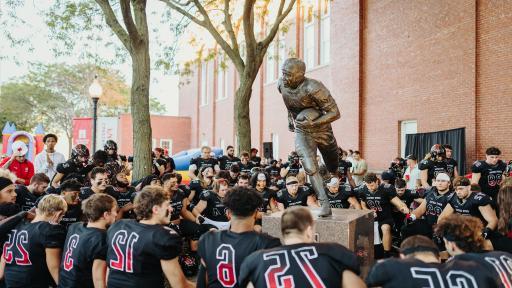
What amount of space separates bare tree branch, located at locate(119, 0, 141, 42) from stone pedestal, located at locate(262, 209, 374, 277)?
671 cm

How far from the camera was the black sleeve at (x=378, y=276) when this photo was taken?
2.87 metres

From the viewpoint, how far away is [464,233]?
330 centimetres

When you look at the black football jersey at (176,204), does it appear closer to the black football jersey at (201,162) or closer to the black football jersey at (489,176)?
the black football jersey at (201,162)

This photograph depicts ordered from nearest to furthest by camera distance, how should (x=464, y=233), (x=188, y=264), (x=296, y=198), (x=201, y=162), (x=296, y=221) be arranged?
(x=296, y=221) → (x=464, y=233) → (x=188, y=264) → (x=296, y=198) → (x=201, y=162)

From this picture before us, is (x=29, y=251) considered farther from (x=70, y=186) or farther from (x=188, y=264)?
(x=188, y=264)

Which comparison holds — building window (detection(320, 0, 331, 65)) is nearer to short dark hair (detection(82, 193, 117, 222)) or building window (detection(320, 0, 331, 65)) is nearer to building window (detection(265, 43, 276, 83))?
building window (detection(265, 43, 276, 83))

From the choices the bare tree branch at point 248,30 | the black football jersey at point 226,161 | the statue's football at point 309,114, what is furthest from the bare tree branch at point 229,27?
the statue's football at point 309,114

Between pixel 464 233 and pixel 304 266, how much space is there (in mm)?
1224

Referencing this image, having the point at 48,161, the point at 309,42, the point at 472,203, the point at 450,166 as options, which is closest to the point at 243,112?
the point at 450,166

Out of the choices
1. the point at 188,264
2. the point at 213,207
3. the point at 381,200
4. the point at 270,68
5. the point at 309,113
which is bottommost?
the point at 188,264

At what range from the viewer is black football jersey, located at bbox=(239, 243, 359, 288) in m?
2.92

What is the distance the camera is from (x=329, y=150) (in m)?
6.52

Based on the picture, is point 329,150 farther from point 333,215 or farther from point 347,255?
point 347,255

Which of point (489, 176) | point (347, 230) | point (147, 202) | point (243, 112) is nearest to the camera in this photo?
point (147, 202)
